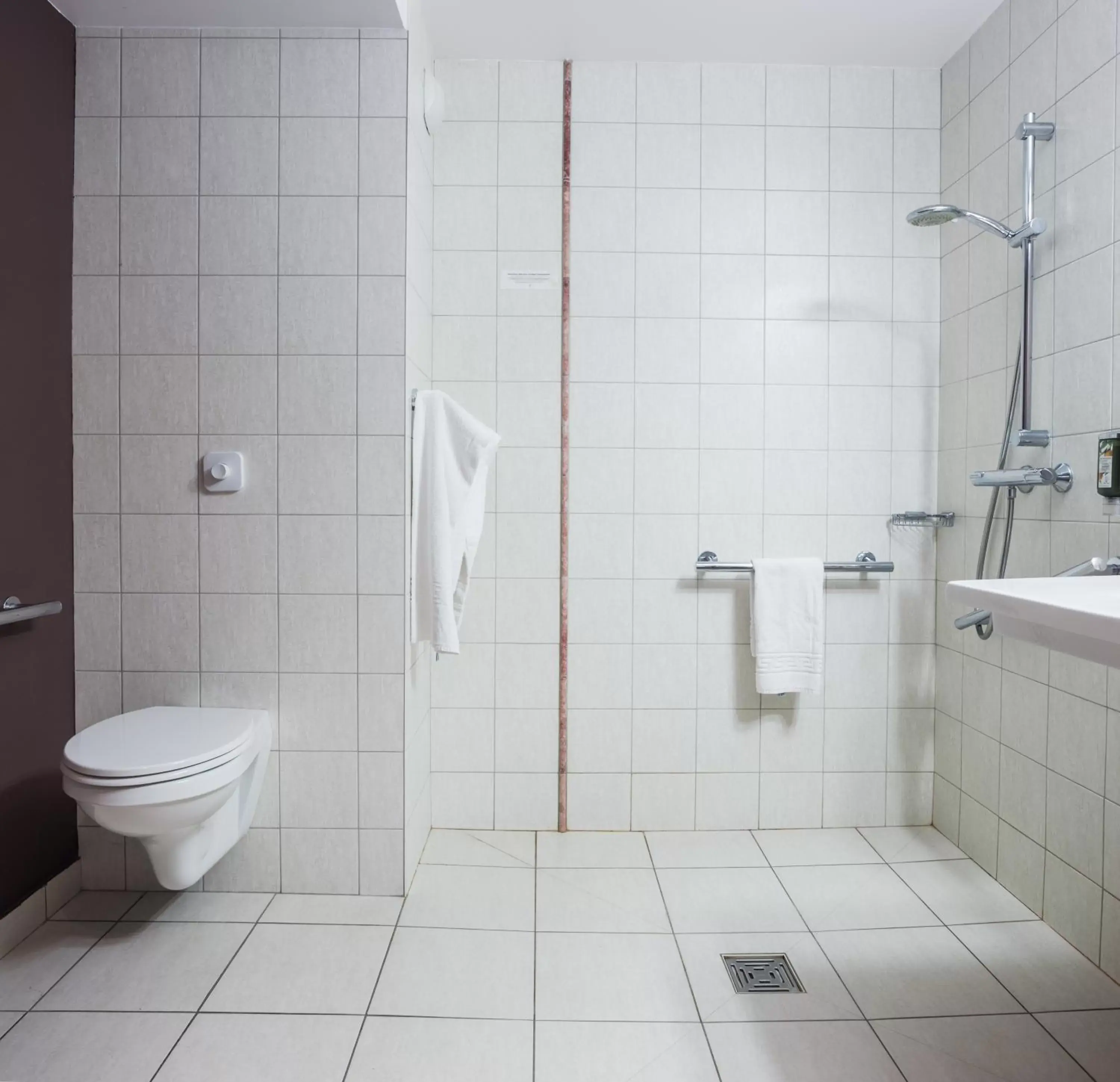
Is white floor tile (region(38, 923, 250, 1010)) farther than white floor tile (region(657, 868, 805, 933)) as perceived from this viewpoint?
No

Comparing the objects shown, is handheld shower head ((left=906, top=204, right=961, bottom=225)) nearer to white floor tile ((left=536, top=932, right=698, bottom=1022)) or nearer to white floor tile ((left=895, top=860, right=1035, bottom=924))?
white floor tile ((left=895, top=860, right=1035, bottom=924))

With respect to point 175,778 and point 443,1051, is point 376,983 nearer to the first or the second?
point 443,1051

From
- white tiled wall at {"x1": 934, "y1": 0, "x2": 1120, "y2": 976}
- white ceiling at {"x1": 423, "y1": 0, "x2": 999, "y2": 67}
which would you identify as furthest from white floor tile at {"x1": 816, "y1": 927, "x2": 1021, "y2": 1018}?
white ceiling at {"x1": 423, "y1": 0, "x2": 999, "y2": 67}

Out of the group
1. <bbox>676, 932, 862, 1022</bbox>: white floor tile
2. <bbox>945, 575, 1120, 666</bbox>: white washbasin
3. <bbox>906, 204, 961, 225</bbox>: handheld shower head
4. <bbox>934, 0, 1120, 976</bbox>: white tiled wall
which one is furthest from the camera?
<bbox>906, 204, 961, 225</bbox>: handheld shower head

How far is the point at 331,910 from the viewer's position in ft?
6.16

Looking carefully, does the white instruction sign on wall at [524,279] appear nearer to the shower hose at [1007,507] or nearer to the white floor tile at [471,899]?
the shower hose at [1007,507]

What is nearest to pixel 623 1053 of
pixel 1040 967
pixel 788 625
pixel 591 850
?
pixel 591 850

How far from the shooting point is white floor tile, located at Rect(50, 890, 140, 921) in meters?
1.82

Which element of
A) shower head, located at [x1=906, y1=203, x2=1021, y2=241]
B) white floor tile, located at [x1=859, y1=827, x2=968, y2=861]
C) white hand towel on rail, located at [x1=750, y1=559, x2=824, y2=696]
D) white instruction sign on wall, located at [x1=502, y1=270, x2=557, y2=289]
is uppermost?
shower head, located at [x1=906, y1=203, x2=1021, y2=241]

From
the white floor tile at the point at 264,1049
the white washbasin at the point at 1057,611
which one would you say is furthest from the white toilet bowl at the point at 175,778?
the white washbasin at the point at 1057,611

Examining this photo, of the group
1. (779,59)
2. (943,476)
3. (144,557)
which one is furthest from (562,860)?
(779,59)

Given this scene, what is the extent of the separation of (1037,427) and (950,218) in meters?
0.55

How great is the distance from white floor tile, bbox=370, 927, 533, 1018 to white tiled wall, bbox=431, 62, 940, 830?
583 mm

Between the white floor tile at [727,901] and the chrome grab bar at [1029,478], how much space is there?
118 centimetres
